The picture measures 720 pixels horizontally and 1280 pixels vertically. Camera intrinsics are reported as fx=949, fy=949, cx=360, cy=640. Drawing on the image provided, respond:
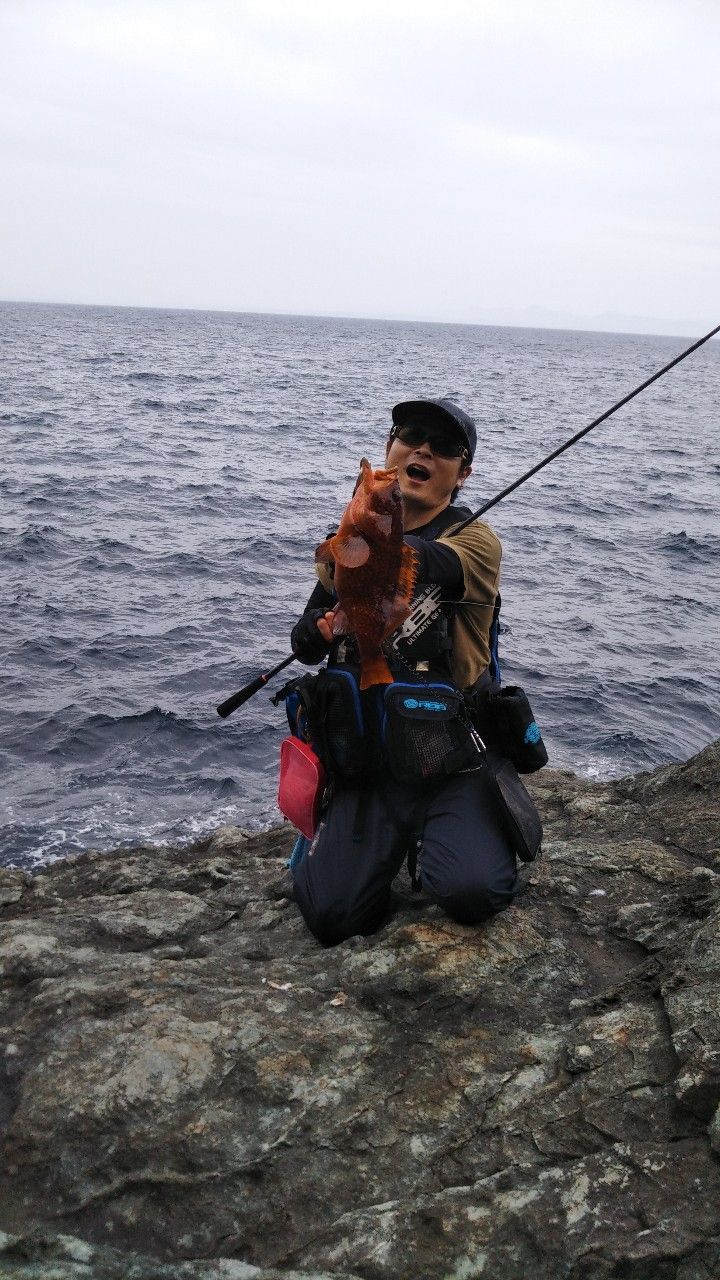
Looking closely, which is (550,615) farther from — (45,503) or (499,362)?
(499,362)

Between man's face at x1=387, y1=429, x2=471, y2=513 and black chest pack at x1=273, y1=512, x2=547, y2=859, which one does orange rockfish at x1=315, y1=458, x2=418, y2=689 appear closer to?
black chest pack at x1=273, y1=512, x2=547, y2=859

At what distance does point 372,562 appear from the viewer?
3594 mm

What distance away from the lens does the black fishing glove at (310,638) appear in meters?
4.14

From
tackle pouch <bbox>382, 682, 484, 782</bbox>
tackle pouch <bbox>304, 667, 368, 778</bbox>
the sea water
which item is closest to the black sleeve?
tackle pouch <bbox>382, 682, 484, 782</bbox>

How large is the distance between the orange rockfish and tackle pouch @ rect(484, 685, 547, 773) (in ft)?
2.14

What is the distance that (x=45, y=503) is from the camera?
783 inches

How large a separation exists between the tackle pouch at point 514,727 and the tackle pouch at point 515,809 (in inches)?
2.8

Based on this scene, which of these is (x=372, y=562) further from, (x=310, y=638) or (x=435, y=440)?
(x=435, y=440)

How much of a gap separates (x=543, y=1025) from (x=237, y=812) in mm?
5427

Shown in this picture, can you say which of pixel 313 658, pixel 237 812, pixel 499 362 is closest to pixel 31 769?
pixel 237 812

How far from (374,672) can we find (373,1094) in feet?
5.21

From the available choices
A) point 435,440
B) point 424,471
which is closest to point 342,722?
point 424,471

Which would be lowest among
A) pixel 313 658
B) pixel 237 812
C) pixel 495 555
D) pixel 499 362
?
pixel 237 812

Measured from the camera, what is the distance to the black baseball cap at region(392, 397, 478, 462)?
171 inches
